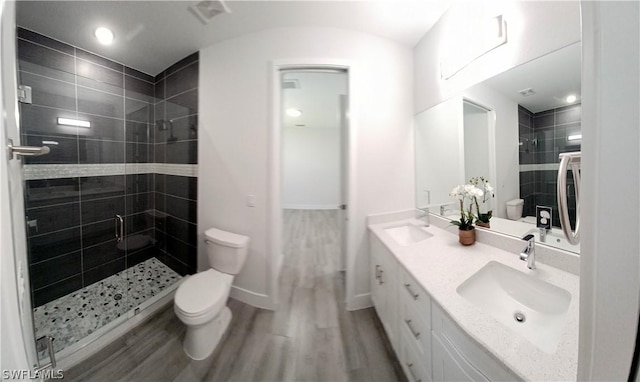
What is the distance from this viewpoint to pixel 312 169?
15.4ft

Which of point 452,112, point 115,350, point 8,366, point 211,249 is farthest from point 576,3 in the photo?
point 115,350

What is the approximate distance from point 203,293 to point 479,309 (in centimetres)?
141

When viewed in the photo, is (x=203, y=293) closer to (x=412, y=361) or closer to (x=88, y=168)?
(x=412, y=361)

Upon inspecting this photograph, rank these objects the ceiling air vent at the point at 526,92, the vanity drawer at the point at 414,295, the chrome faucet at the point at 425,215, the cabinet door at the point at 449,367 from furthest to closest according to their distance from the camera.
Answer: the chrome faucet at the point at 425,215 → the ceiling air vent at the point at 526,92 → the vanity drawer at the point at 414,295 → the cabinet door at the point at 449,367

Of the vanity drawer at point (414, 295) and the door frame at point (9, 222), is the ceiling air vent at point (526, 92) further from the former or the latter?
the door frame at point (9, 222)

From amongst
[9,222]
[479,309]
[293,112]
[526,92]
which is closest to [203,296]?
[9,222]

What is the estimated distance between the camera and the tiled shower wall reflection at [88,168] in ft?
4.10

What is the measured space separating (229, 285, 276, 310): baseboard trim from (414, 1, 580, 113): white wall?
Result: 6.30 feet

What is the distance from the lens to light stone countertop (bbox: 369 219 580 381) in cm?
43

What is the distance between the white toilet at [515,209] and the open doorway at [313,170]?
3.57ft

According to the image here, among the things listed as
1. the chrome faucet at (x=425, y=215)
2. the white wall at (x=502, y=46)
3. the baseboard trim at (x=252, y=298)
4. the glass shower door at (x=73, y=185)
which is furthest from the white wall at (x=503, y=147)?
the glass shower door at (x=73, y=185)

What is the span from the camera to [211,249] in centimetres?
131

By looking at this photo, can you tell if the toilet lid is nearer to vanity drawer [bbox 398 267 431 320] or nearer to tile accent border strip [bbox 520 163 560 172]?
vanity drawer [bbox 398 267 431 320]

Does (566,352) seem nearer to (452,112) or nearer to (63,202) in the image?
(452,112)
